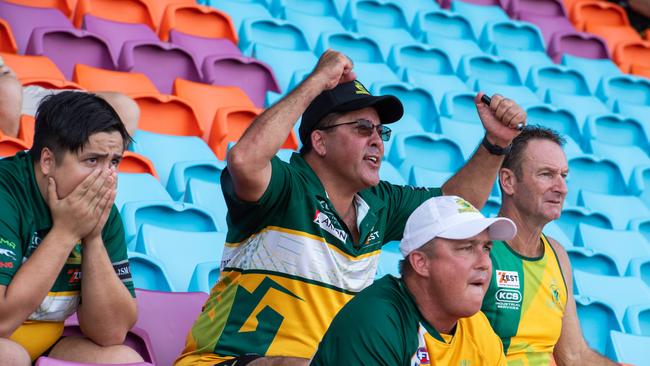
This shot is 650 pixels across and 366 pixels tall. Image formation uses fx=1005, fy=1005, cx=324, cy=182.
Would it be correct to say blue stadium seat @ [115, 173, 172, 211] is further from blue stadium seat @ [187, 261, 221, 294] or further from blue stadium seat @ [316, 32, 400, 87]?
blue stadium seat @ [316, 32, 400, 87]

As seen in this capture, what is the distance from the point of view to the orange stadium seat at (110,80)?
5.28 m

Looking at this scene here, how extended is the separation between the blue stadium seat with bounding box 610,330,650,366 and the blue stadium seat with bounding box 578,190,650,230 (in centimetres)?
155

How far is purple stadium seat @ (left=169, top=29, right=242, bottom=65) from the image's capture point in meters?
6.28

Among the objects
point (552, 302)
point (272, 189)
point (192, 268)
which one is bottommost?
point (192, 268)

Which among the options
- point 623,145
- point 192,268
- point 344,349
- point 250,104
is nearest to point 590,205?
point 623,145

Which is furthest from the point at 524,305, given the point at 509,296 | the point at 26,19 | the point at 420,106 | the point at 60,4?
A: the point at 60,4

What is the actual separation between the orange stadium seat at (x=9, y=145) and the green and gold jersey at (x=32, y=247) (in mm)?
1077

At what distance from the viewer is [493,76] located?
24.3 feet

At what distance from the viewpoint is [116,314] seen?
298cm

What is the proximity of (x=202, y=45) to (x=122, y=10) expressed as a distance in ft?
1.80

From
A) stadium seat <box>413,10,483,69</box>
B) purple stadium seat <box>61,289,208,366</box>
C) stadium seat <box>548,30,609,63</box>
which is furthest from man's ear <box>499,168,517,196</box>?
stadium seat <box>548,30,609,63</box>

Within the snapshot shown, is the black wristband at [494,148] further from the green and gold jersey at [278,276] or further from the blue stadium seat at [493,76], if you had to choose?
the blue stadium seat at [493,76]

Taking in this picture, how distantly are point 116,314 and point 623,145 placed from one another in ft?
16.4

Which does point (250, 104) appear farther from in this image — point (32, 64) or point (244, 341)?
point (244, 341)
